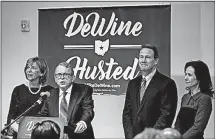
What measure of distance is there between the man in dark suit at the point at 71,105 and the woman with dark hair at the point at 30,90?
0.12 meters

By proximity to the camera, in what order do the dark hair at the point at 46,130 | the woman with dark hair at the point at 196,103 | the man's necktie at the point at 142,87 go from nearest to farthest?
the dark hair at the point at 46,130 < the woman with dark hair at the point at 196,103 < the man's necktie at the point at 142,87

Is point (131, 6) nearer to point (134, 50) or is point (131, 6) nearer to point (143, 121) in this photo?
point (134, 50)

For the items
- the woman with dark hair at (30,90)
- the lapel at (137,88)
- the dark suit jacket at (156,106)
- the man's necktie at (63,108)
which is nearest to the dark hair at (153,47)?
the dark suit jacket at (156,106)

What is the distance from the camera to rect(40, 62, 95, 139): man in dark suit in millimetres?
3705

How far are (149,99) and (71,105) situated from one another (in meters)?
0.78

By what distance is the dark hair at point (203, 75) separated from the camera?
3504 mm

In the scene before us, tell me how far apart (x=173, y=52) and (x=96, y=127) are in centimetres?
108

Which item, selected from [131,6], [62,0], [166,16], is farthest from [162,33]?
[62,0]

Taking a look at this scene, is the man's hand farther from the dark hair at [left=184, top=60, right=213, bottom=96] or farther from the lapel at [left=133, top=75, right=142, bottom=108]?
the dark hair at [left=184, top=60, right=213, bottom=96]

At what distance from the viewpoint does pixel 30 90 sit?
151 inches

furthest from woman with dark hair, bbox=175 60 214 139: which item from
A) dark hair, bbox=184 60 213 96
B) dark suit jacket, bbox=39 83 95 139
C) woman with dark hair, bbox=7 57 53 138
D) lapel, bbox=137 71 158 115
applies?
woman with dark hair, bbox=7 57 53 138

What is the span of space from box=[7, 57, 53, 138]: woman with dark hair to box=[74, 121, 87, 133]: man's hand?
428 mm

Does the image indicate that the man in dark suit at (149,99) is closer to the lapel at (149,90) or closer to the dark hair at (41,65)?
the lapel at (149,90)

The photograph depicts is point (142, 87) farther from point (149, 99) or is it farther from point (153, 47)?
point (153, 47)
